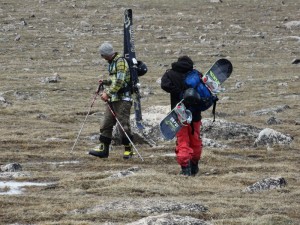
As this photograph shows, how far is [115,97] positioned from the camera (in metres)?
16.6

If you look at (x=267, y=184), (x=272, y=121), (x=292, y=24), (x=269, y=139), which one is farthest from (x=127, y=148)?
(x=292, y=24)

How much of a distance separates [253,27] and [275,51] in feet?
33.8

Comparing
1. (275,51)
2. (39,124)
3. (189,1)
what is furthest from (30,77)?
(189,1)

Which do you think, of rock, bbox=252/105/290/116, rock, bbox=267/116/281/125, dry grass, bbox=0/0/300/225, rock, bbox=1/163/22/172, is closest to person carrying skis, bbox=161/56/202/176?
dry grass, bbox=0/0/300/225

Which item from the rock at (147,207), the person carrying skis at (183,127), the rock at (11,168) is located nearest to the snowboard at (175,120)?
the person carrying skis at (183,127)

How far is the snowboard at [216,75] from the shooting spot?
1460 cm

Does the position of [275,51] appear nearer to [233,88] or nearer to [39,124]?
[233,88]

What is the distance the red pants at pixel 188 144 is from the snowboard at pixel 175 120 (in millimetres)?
118

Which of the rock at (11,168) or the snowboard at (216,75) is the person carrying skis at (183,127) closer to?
the snowboard at (216,75)

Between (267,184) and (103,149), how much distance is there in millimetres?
4386

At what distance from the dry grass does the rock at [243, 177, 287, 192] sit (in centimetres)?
18

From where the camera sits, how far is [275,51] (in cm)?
4112

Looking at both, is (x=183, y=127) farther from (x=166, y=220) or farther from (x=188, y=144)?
(x=166, y=220)

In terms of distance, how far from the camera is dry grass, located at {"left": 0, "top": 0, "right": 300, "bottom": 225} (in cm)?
1204
